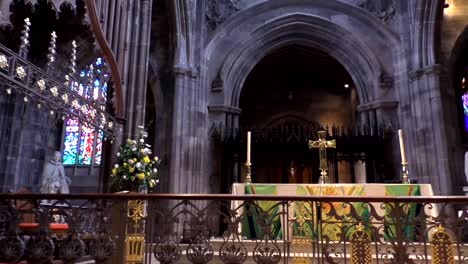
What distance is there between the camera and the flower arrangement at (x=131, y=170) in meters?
6.15

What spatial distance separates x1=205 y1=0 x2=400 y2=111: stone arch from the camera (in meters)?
12.8

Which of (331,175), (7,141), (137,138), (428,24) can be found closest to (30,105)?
(7,141)

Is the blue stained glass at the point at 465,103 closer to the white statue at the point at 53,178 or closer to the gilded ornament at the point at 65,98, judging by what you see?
the gilded ornament at the point at 65,98

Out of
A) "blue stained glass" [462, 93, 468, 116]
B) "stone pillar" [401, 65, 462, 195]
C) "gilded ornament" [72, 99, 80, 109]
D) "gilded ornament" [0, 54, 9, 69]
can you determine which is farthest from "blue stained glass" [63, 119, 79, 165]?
"blue stained glass" [462, 93, 468, 116]

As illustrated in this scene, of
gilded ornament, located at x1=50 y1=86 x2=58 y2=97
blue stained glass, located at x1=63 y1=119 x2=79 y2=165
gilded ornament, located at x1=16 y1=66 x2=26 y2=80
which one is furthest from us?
blue stained glass, located at x1=63 y1=119 x2=79 y2=165

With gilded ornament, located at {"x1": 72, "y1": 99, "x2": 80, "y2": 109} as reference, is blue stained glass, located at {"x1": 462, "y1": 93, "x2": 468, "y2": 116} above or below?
above

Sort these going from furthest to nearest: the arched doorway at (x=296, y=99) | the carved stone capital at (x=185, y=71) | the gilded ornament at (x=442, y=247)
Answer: the arched doorway at (x=296, y=99) → the carved stone capital at (x=185, y=71) → the gilded ornament at (x=442, y=247)

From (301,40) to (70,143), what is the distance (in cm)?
908

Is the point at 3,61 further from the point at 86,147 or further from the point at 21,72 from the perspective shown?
the point at 86,147

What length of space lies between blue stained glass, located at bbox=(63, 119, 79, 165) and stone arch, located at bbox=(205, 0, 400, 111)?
4792 millimetres

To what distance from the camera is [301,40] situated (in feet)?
46.5

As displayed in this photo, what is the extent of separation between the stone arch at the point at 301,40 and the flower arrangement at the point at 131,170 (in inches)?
253

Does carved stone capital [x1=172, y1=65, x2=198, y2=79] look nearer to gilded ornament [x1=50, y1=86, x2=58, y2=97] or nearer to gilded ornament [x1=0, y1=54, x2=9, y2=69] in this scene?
gilded ornament [x1=50, y1=86, x2=58, y2=97]

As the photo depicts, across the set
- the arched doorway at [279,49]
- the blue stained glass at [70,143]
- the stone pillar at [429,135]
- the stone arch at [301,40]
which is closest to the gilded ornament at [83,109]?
the arched doorway at [279,49]
